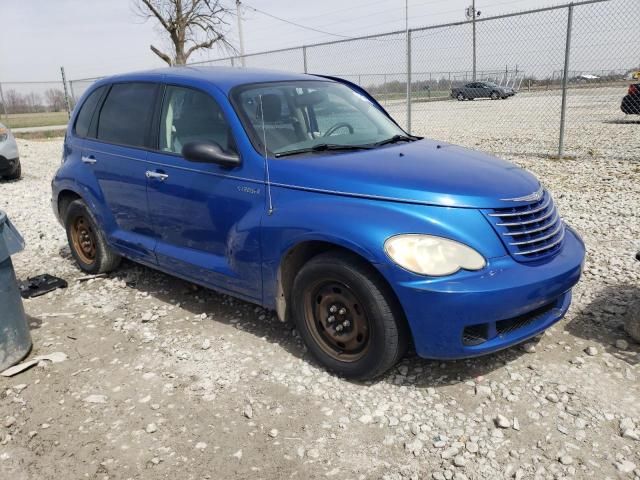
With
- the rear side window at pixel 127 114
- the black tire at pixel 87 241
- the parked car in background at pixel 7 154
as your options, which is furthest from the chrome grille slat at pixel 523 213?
the parked car in background at pixel 7 154

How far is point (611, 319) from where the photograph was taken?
384cm

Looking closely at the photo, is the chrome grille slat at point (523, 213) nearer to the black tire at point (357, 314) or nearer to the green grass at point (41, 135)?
the black tire at point (357, 314)

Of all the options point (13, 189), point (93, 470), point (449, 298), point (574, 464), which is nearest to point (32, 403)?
point (93, 470)

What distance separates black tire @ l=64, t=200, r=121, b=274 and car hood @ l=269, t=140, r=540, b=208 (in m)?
2.36

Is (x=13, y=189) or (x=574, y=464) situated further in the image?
(x=13, y=189)

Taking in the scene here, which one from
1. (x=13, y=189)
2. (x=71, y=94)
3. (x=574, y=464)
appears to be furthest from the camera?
(x=71, y=94)

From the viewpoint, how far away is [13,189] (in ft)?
33.0

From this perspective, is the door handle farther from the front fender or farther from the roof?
the front fender

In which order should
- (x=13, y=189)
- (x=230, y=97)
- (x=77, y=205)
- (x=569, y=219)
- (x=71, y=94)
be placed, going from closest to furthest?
(x=230, y=97) → (x=77, y=205) → (x=569, y=219) → (x=13, y=189) → (x=71, y=94)

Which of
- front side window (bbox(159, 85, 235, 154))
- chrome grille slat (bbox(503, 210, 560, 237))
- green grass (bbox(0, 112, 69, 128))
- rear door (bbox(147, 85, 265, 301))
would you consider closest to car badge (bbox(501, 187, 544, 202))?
chrome grille slat (bbox(503, 210, 560, 237))

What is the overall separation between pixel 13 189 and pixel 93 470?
8943mm

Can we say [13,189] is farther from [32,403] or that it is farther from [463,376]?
[463,376]

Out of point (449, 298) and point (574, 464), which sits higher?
point (449, 298)

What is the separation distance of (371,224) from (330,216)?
261 mm
